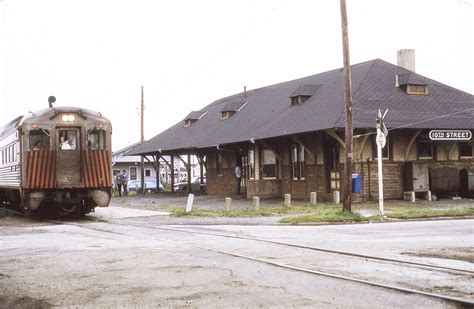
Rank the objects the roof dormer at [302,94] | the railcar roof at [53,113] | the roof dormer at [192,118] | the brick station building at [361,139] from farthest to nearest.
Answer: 1. the roof dormer at [192,118]
2. the roof dormer at [302,94]
3. the brick station building at [361,139]
4. the railcar roof at [53,113]

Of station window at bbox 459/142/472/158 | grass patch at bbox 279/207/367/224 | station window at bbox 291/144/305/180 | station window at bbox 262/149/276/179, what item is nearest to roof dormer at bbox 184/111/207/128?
station window at bbox 262/149/276/179

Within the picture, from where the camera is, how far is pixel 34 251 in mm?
11445

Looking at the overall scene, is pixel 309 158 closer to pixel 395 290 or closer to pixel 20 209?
pixel 20 209

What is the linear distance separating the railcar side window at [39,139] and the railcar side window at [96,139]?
126 cm

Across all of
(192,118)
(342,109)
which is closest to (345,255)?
(342,109)

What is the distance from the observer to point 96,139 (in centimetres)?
1925

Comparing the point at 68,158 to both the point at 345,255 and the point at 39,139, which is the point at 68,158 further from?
the point at 345,255

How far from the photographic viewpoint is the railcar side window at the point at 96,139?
62.7ft

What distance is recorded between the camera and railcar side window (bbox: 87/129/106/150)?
19.1m

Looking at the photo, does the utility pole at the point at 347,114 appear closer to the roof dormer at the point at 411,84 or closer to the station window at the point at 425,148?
the station window at the point at 425,148

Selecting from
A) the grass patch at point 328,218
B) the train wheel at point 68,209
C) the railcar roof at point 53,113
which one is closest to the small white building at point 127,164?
the train wheel at point 68,209

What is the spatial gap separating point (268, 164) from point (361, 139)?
6592mm

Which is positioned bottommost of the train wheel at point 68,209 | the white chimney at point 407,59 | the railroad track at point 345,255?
the railroad track at point 345,255

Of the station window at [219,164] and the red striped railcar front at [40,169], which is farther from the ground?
the station window at [219,164]
